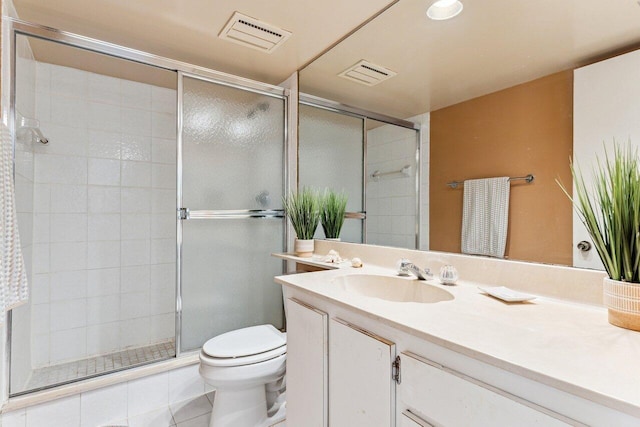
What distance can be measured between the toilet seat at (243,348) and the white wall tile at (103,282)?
1.23 metres

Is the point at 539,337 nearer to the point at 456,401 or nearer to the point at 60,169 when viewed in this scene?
the point at 456,401

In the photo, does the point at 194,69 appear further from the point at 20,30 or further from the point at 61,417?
the point at 61,417

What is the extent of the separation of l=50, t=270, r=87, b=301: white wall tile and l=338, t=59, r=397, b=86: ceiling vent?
2.31 metres

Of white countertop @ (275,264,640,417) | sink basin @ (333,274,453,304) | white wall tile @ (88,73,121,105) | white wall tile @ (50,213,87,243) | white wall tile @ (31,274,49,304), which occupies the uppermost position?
white wall tile @ (88,73,121,105)

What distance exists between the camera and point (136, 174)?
7.84 feet

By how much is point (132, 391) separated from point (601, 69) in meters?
2.51

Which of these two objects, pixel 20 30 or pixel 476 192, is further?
pixel 20 30

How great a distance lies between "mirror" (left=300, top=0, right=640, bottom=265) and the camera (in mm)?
997

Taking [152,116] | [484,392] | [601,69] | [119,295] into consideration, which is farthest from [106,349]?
[601,69]

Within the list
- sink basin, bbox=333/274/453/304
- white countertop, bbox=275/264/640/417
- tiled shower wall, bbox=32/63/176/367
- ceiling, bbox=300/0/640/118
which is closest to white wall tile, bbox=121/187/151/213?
tiled shower wall, bbox=32/63/176/367

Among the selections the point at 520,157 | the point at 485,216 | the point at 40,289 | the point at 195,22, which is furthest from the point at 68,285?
the point at 520,157

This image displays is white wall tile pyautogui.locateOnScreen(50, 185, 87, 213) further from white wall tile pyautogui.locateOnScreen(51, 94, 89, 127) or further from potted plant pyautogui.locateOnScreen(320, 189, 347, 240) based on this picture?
potted plant pyautogui.locateOnScreen(320, 189, 347, 240)

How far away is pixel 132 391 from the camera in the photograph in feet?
5.61

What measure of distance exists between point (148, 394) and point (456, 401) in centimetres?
180
